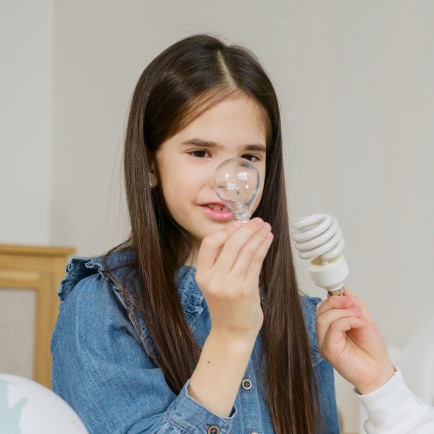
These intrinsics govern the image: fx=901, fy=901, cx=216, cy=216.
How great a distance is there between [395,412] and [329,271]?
22cm

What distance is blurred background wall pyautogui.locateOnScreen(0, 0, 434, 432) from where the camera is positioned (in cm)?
168

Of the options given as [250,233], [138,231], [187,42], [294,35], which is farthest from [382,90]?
[250,233]

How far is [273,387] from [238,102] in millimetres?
361

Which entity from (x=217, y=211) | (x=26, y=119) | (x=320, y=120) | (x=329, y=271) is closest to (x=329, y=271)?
(x=329, y=271)

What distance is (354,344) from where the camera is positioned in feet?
3.75

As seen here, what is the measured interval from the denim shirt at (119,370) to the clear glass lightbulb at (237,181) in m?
0.20

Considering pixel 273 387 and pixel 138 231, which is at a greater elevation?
pixel 138 231

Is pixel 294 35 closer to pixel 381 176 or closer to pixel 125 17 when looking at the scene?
pixel 381 176

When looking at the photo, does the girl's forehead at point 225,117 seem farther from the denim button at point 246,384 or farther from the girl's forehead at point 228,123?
the denim button at point 246,384

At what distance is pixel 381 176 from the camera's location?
1.73 metres

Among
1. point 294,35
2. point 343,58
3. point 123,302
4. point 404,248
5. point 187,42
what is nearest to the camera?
point 123,302

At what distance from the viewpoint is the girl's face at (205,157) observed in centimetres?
106

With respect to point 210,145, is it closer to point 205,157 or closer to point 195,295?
point 205,157

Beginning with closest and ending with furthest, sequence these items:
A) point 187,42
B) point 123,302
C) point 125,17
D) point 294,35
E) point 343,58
A: point 123,302 < point 187,42 < point 343,58 < point 294,35 < point 125,17
